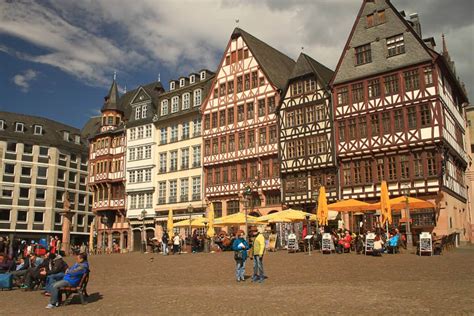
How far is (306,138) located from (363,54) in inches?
294

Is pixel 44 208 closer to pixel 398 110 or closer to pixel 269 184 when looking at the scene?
pixel 269 184

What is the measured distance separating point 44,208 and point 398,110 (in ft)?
165

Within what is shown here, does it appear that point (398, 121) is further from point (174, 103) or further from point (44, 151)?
point (44, 151)

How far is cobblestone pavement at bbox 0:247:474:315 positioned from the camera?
392 inches

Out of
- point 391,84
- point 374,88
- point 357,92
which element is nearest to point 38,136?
point 357,92

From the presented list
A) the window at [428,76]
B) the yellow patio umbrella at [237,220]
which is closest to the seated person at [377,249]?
the yellow patio umbrella at [237,220]

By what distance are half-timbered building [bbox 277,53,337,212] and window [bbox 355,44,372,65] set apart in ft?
10.0

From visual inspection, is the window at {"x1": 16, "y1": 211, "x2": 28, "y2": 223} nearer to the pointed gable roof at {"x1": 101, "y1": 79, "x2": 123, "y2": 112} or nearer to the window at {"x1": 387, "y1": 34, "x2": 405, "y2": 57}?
the pointed gable roof at {"x1": 101, "y1": 79, "x2": 123, "y2": 112}

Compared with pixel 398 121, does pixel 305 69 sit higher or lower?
higher

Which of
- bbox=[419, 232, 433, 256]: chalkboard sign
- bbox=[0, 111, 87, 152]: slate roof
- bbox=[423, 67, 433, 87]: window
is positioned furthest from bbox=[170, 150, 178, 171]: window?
bbox=[419, 232, 433, 256]: chalkboard sign

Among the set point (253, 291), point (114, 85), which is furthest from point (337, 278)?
point (114, 85)

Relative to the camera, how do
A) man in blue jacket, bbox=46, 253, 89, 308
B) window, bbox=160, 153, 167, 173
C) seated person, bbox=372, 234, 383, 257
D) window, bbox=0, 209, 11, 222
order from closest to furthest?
man in blue jacket, bbox=46, 253, 89, 308
seated person, bbox=372, 234, 383, 257
window, bbox=160, 153, 167, 173
window, bbox=0, 209, 11, 222

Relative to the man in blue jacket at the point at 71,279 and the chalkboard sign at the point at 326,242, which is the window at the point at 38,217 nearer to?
the chalkboard sign at the point at 326,242

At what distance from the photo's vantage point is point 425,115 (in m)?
31.8
